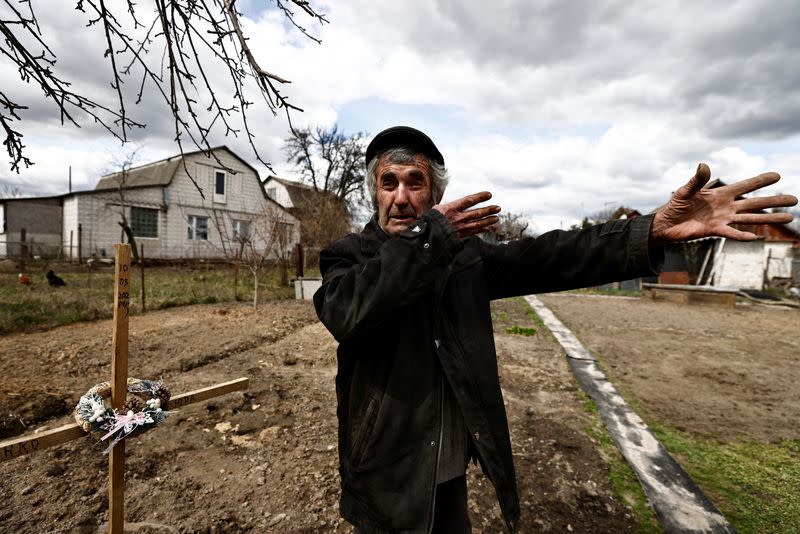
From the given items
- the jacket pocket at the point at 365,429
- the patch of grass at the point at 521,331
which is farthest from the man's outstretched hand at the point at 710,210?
the patch of grass at the point at 521,331

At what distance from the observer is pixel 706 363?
21.0 ft

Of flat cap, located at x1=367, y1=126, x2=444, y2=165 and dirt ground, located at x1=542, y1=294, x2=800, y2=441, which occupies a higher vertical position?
flat cap, located at x1=367, y1=126, x2=444, y2=165

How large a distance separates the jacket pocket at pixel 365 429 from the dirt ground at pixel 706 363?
421 centimetres

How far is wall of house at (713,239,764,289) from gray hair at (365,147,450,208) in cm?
2274

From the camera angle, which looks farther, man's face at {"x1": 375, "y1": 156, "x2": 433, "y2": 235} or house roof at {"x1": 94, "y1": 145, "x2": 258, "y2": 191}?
house roof at {"x1": 94, "y1": 145, "x2": 258, "y2": 191}

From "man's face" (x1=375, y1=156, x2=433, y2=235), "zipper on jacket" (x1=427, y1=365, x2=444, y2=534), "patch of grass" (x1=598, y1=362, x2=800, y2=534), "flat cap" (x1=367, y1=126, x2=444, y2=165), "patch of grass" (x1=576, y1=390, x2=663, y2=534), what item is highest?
"flat cap" (x1=367, y1=126, x2=444, y2=165)

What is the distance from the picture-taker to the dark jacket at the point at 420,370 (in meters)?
1.43

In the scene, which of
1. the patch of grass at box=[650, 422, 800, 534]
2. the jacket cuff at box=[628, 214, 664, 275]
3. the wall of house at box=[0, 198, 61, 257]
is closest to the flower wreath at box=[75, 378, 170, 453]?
the jacket cuff at box=[628, 214, 664, 275]

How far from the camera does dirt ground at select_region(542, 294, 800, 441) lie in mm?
4285

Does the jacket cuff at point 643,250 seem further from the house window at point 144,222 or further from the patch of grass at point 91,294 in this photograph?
the house window at point 144,222

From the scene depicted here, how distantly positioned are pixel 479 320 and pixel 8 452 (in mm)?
1930

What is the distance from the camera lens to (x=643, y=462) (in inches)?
125

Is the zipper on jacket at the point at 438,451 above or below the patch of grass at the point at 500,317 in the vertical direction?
above

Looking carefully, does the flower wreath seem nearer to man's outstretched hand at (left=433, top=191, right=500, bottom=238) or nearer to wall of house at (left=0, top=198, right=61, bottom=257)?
man's outstretched hand at (left=433, top=191, right=500, bottom=238)
